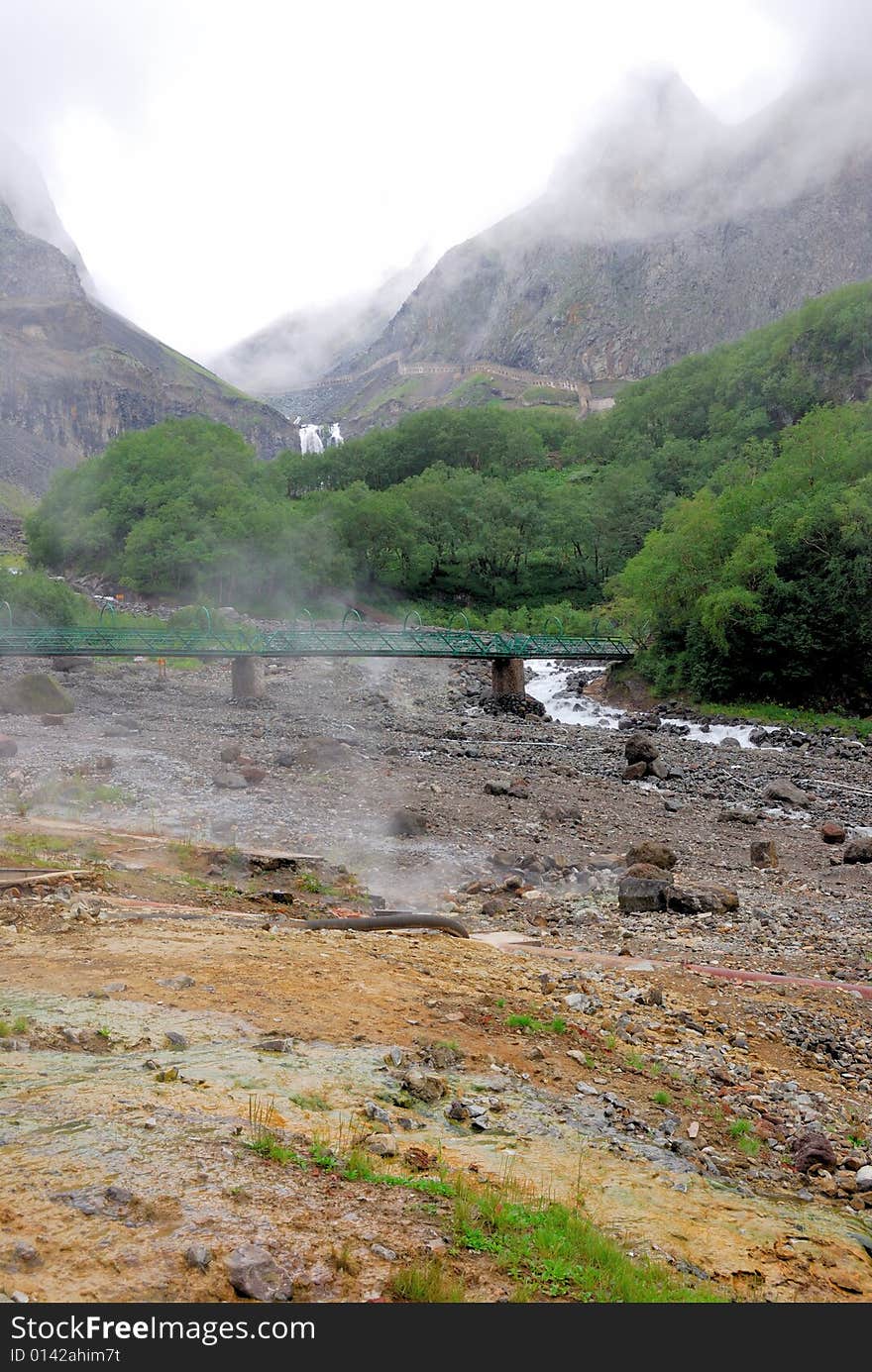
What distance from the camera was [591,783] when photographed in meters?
29.0

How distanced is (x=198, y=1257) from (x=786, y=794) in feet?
85.1

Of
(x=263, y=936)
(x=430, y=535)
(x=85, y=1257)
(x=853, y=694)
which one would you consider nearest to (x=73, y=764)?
(x=263, y=936)

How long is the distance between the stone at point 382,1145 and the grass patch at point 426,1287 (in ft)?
4.86

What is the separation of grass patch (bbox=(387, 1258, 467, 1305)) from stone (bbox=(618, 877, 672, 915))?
37.6 feet

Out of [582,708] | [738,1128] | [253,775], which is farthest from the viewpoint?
[582,708]

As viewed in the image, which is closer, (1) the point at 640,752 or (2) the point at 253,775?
(2) the point at 253,775

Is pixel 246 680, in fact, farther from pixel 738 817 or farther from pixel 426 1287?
pixel 426 1287

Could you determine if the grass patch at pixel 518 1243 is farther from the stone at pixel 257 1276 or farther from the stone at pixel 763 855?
the stone at pixel 763 855

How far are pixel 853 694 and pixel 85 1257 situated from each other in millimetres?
47290

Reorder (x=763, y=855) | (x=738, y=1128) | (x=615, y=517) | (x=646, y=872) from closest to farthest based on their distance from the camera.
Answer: (x=738, y=1128) → (x=646, y=872) → (x=763, y=855) → (x=615, y=517)

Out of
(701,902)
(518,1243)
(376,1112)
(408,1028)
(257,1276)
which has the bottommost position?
(701,902)

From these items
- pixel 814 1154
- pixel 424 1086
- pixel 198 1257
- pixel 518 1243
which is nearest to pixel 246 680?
pixel 424 1086

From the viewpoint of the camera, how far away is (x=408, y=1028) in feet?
29.4
